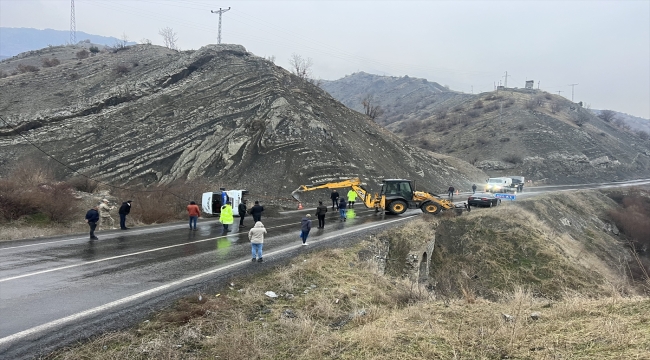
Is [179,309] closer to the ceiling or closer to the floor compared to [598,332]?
closer to the floor

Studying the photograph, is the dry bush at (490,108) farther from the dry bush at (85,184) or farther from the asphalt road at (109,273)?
the dry bush at (85,184)

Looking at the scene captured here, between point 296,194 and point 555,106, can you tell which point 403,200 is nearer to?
point 296,194

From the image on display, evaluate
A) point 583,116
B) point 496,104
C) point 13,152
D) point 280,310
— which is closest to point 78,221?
point 280,310

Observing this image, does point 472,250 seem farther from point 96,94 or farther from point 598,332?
point 96,94

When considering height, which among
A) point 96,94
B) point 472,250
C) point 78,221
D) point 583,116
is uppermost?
point 583,116

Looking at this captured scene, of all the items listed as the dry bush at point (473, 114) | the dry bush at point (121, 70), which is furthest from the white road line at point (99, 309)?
the dry bush at point (473, 114)

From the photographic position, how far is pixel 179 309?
704cm

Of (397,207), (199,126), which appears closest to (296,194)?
(397,207)

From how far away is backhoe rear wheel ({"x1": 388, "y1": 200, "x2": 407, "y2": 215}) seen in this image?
22.9m

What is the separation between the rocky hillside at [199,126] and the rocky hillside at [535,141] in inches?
1145

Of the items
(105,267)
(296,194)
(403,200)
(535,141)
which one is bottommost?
(105,267)

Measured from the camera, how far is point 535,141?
71312 mm

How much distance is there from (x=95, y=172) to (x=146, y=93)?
12.0 m

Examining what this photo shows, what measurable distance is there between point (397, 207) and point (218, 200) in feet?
36.1
